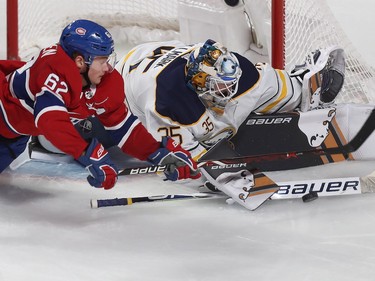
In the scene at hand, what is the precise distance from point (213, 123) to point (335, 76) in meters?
0.64

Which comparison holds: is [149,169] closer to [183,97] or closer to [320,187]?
[183,97]

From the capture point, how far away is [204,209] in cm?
269

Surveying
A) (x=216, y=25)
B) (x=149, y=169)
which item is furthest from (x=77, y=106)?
(x=216, y=25)

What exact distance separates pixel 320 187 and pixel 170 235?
62 centimetres

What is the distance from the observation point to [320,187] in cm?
279

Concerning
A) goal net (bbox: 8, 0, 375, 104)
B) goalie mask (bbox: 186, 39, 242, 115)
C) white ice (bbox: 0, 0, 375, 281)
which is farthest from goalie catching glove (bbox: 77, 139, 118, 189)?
goal net (bbox: 8, 0, 375, 104)

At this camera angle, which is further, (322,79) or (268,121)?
(322,79)

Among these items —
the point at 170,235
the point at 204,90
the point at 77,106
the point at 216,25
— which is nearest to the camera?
the point at 170,235

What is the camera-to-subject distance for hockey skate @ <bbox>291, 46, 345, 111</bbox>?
11.0 feet

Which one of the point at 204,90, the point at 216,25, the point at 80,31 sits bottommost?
the point at 216,25

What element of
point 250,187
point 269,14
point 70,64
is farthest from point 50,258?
point 269,14

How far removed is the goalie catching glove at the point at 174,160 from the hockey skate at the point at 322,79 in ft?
2.69

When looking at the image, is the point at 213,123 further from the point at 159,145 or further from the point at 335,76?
the point at 335,76

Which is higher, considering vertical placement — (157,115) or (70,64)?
(70,64)
